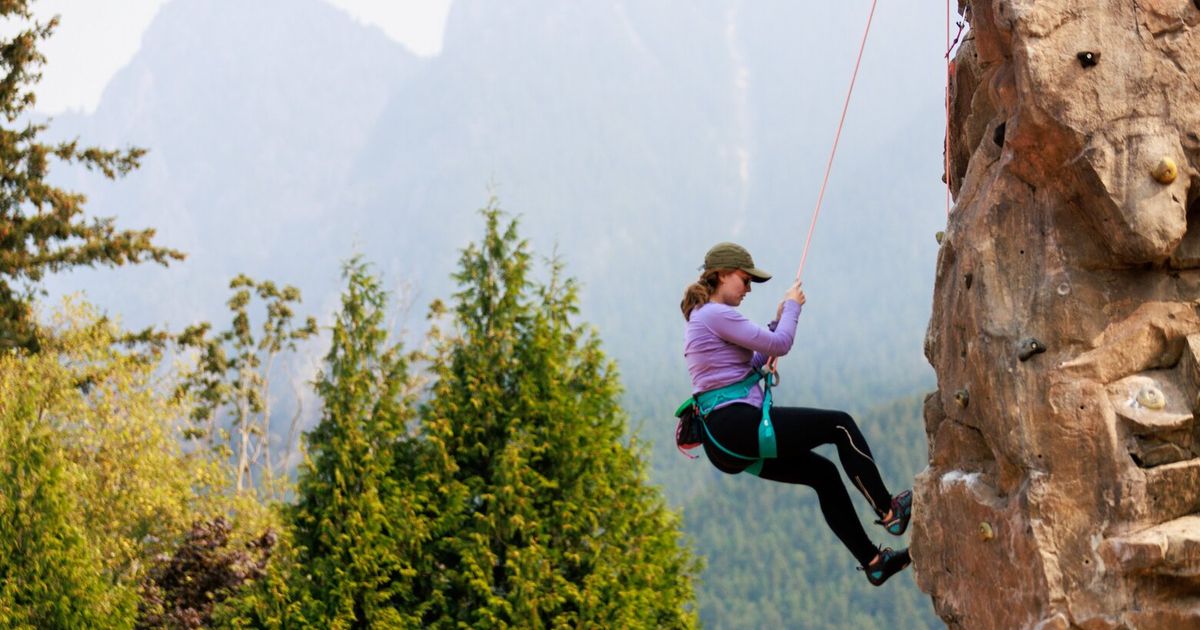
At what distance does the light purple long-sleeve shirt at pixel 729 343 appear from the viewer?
9.18 m

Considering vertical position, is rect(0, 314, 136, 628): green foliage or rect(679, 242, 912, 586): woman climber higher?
rect(0, 314, 136, 628): green foliage

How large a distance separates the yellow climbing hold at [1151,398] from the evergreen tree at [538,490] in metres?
10.4

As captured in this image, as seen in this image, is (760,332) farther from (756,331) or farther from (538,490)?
(538,490)

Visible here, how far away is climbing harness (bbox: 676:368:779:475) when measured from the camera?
30.0 feet

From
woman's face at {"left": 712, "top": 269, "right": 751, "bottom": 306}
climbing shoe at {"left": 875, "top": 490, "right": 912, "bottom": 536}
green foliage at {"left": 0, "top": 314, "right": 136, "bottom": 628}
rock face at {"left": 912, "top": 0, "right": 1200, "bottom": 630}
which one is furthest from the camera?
green foliage at {"left": 0, "top": 314, "right": 136, "bottom": 628}

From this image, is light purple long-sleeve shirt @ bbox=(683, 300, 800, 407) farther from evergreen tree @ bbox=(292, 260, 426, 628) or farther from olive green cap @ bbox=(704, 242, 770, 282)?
evergreen tree @ bbox=(292, 260, 426, 628)

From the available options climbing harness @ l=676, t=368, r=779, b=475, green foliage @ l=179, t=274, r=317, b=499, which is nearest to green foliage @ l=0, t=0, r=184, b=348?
green foliage @ l=179, t=274, r=317, b=499

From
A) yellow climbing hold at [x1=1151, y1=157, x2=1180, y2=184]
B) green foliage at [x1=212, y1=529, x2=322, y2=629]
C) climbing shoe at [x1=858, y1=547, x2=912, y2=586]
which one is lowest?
climbing shoe at [x1=858, y1=547, x2=912, y2=586]

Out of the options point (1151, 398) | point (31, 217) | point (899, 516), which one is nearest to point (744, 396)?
point (899, 516)

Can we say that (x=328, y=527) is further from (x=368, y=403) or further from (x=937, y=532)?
(x=937, y=532)

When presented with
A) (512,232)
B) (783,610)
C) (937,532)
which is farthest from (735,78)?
(937,532)

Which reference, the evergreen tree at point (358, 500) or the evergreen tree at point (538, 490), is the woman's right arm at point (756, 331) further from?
the evergreen tree at point (358, 500)

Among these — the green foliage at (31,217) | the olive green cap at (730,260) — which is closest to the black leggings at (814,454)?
the olive green cap at (730,260)

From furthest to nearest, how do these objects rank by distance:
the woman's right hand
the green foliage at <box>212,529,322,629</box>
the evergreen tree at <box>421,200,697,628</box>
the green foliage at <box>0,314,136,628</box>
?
the evergreen tree at <box>421,200,697,628</box> → the green foliage at <box>212,529,322,629</box> → the green foliage at <box>0,314,136,628</box> → the woman's right hand
